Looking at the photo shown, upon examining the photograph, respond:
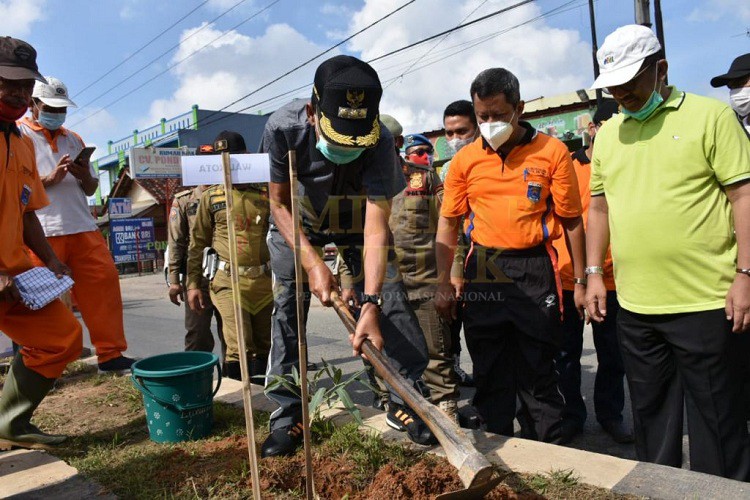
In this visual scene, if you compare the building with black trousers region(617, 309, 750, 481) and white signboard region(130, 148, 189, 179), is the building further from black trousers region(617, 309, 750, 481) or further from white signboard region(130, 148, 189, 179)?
black trousers region(617, 309, 750, 481)

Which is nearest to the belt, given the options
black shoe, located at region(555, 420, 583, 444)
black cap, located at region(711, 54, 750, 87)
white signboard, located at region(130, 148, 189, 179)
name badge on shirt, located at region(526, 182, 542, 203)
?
name badge on shirt, located at region(526, 182, 542, 203)

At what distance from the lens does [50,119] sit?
3.99 meters

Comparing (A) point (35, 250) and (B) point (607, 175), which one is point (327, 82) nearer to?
(B) point (607, 175)

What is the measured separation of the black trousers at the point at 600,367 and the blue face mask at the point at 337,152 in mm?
1690

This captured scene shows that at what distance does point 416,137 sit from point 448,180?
1596 mm

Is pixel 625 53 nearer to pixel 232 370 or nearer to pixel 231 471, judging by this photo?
pixel 231 471

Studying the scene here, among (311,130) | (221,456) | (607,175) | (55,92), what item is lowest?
(221,456)

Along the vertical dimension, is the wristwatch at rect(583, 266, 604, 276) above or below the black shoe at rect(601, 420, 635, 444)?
above

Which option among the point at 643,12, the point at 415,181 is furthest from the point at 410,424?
the point at 643,12

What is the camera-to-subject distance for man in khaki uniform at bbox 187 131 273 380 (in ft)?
14.0

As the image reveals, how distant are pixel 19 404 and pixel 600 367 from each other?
3.28 m

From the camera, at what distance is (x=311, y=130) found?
271 centimetres

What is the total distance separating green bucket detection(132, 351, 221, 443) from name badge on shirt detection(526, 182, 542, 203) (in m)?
1.83

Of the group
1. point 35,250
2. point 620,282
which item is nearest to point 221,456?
point 35,250
